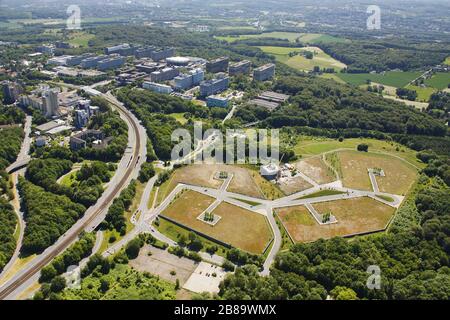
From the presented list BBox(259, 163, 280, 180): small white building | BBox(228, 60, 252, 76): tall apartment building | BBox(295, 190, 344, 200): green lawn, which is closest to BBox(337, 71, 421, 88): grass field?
BBox(228, 60, 252, 76): tall apartment building

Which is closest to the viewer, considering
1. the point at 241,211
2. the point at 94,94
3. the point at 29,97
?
the point at 241,211

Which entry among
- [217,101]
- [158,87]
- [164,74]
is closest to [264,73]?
[164,74]

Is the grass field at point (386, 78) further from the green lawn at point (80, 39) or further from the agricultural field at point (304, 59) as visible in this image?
the green lawn at point (80, 39)

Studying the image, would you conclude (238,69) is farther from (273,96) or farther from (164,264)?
(164,264)

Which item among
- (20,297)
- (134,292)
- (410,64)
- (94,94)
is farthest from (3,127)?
(410,64)

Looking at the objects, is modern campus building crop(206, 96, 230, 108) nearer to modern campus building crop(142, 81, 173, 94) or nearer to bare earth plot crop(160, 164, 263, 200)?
modern campus building crop(142, 81, 173, 94)

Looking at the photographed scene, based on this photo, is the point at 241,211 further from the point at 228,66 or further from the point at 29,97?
the point at 228,66
